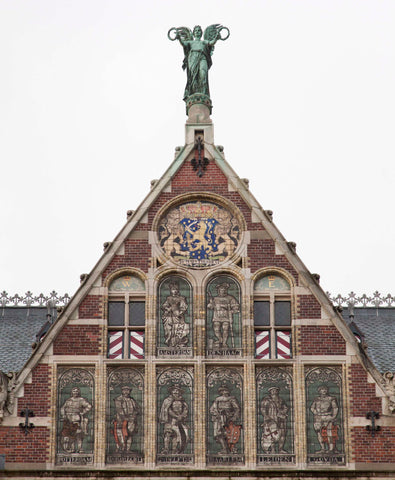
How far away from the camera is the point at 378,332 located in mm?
37062

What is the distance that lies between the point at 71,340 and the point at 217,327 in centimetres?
301

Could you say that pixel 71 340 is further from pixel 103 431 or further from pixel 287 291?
pixel 287 291

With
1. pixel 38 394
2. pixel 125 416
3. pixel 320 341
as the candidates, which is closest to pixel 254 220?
pixel 320 341

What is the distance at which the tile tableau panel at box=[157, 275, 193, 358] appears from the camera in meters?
31.4

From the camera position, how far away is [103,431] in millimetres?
30594

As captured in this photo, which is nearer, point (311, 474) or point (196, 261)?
point (311, 474)

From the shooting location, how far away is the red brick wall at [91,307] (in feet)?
103

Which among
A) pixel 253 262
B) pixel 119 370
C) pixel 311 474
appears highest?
pixel 253 262

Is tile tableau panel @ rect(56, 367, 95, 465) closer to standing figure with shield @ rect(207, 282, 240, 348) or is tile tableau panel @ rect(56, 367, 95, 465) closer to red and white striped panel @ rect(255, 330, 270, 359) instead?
standing figure with shield @ rect(207, 282, 240, 348)

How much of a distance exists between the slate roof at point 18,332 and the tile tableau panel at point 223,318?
5.04 meters

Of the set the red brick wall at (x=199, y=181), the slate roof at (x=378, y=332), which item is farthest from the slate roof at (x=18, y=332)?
the slate roof at (x=378, y=332)

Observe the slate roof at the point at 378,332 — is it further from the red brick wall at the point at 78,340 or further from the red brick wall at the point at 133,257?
the red brick wall at the point at 78,340

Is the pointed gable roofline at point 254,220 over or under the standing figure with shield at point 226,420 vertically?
over

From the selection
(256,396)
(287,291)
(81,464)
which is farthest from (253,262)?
(81,464)
